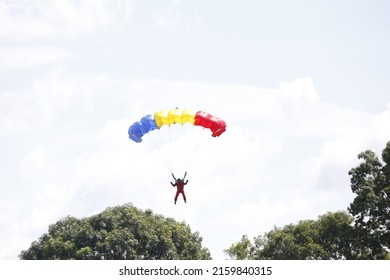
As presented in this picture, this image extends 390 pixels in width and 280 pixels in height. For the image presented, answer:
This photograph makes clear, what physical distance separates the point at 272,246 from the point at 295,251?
2.53 meters

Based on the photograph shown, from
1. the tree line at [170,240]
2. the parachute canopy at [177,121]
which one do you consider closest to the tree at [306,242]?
the tree line at [170,240]

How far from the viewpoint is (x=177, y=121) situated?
4559 cm

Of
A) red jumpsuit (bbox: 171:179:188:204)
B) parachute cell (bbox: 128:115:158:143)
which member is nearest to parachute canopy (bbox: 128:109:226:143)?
parachute cell (bbox: 128:115:158:143)

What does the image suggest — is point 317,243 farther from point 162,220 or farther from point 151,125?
point 151,125

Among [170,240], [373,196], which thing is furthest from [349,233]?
[170,240]

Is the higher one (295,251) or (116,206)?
(116,206)

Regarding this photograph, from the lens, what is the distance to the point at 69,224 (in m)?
68.6

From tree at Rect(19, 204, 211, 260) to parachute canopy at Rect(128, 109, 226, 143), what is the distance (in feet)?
69.9

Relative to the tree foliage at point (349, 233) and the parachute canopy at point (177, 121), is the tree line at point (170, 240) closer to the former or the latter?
the tree foliage at point (349, 233)

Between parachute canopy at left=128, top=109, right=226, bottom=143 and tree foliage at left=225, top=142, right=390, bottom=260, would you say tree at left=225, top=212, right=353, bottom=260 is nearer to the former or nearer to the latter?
tree foliage at left=225, top=142, right=390, bottom=260

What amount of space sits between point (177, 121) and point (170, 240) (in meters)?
23.8

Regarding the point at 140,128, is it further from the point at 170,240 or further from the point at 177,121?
the point at 170,240
